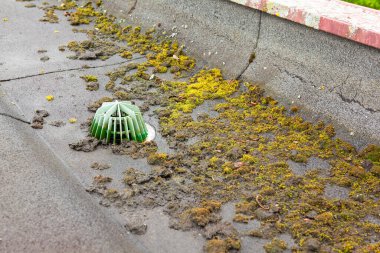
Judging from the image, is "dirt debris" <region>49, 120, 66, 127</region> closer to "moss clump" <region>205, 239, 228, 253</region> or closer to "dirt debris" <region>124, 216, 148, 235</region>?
"dirt debris" <region>124, 216, 148, 235</region>

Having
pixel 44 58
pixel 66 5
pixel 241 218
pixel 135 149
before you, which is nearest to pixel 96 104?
pixel 135 149

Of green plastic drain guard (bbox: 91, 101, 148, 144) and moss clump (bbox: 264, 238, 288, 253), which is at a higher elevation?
green plastic drain guard (bbox: 91, 101, 148, 144)

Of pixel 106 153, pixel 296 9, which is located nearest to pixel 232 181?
pixel 106 153

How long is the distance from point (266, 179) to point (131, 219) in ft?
2.94

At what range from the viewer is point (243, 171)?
321 centimetres

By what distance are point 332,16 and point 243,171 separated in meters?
1.37

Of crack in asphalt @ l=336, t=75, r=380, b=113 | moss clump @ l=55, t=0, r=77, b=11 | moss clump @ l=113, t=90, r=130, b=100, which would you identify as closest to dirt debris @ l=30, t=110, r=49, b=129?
moss clump @ l=113, t=90, r=130, b=100

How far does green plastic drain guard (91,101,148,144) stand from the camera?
3.51m

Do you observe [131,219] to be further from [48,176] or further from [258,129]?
[258,129]

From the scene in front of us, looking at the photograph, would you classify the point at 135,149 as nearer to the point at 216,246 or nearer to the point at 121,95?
the point at 121,95

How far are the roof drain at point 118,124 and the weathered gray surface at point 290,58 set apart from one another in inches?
46.1

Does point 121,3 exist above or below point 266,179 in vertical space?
above

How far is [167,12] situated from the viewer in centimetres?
527

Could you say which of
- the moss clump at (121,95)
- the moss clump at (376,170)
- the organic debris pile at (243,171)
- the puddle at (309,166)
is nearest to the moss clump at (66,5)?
the organic debris pile at (243,171)
